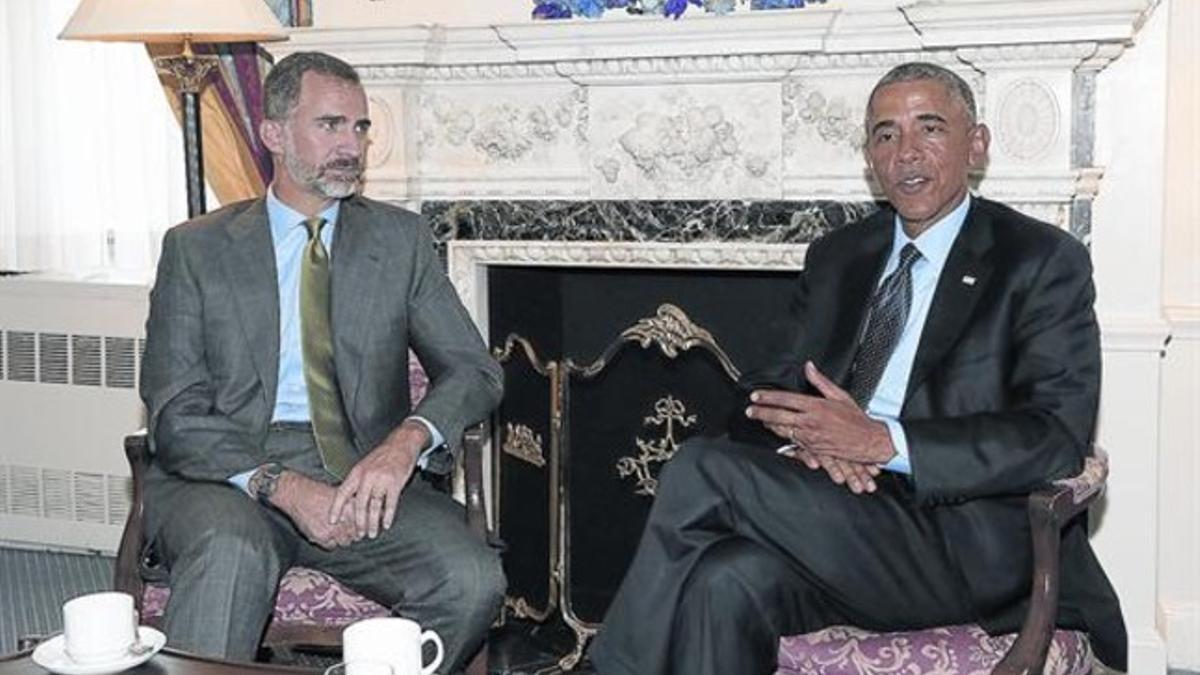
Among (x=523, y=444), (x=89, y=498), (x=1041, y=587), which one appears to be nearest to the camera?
(x=1041, y=587)

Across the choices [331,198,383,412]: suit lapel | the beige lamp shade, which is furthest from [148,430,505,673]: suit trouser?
the beige lamp shade

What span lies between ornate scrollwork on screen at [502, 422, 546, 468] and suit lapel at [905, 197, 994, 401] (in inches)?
50.0

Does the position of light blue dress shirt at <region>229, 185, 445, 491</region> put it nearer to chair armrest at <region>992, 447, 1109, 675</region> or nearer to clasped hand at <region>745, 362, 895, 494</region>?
clasped hand at <region>745, 362, 895, 494</region>

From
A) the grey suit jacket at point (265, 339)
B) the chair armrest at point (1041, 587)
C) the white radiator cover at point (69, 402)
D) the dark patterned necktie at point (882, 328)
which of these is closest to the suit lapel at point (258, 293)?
the grey suit jacket at point (265, 339)

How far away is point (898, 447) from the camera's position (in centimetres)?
262

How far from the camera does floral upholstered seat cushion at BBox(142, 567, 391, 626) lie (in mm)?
2924

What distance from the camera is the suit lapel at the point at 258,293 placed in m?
3.00

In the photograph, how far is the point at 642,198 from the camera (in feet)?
11.8

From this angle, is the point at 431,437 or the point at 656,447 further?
the point at 656,447

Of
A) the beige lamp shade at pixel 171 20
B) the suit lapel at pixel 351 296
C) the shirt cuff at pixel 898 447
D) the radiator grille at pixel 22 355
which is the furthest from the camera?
the radiator grille at pixel 22 355

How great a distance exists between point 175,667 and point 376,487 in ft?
2.42

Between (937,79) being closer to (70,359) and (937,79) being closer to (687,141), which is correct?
(687,141)

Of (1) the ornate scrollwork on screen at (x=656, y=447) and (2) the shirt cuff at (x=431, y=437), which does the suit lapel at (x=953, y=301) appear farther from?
(1) the ornate scrollwork on screen at (x=656, y=447)

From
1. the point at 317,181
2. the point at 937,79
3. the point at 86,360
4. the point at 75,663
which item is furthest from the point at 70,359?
the point at 937,79
